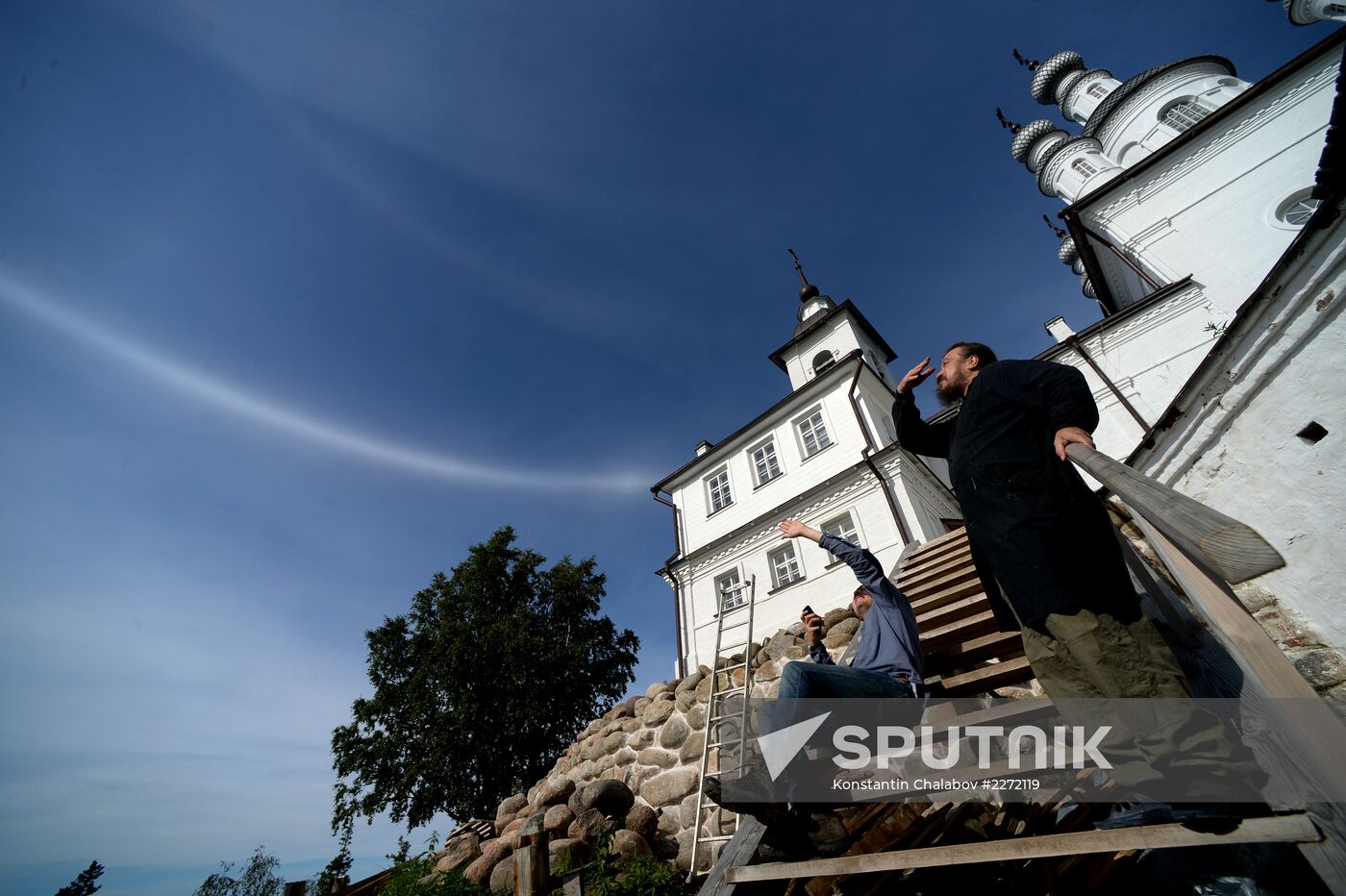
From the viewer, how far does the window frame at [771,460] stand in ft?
49.9

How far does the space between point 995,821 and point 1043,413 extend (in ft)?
7.59

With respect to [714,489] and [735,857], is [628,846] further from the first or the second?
[714,489]

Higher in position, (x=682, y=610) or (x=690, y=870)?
(x=682, y=610)

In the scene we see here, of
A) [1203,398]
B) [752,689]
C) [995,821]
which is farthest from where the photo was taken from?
[752,689]

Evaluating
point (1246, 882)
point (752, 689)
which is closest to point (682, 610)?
point (752, 689)

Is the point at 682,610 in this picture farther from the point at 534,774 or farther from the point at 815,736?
the point at 815,736

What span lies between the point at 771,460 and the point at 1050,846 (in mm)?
13982

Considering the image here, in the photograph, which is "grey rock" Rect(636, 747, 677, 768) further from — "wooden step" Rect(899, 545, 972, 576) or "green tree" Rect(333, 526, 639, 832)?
"green tree" Rect(333, 526, 639, 832)

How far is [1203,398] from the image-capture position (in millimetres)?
3693

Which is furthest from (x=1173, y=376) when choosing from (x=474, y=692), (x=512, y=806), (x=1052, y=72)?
(x=1052, y=72)

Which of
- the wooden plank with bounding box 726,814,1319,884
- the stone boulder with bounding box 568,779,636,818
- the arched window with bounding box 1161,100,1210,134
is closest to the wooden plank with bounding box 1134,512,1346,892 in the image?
the wooden plank with bounding box 726,814,1319,884

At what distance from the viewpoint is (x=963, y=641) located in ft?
15.1

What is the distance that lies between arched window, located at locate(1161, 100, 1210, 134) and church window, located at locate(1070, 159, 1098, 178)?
3.15m

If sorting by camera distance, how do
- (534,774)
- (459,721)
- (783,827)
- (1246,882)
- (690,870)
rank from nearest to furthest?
(1246,882) → (783,827) → (690,870) → (459,721) → (534,774)
